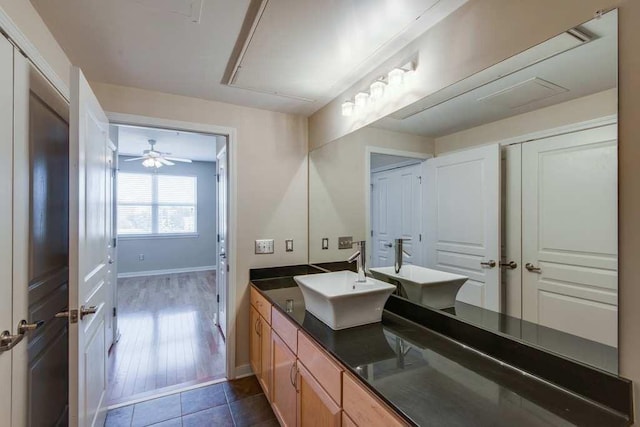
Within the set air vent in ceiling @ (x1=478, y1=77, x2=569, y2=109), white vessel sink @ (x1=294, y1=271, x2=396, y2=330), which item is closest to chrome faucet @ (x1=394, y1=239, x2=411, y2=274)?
white vessel sink @ (x1=294, y1=271, x2=396, y2=330)

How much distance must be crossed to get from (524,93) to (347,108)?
3.63 ft

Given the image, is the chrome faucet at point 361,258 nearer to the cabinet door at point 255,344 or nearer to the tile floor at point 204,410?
the cabinet door at point 255,344

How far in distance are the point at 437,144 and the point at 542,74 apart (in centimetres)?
51

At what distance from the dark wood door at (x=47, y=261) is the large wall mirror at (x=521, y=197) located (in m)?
1.77

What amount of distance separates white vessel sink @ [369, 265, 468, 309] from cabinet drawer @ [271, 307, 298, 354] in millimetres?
Answer: 647

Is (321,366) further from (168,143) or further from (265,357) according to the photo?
(168,143)

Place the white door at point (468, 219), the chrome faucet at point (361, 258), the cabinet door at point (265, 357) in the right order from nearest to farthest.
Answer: the white door at point (468, 219) → the chrome faucet at point (361, 258) → the cabinet door at point (265, 357)

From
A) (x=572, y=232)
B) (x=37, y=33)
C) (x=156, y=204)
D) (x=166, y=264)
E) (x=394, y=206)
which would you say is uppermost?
(x=37, y=33)

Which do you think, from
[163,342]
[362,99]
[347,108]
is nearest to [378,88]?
[362,99]

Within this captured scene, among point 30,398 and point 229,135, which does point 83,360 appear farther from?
point 229,135

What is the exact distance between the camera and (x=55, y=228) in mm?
1601

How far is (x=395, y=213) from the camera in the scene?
1813 millimetres

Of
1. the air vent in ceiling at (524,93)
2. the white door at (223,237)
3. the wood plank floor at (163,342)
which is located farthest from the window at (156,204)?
the air vent in ceiling at (524,93)

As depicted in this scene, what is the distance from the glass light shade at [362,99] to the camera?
73.2 inches
